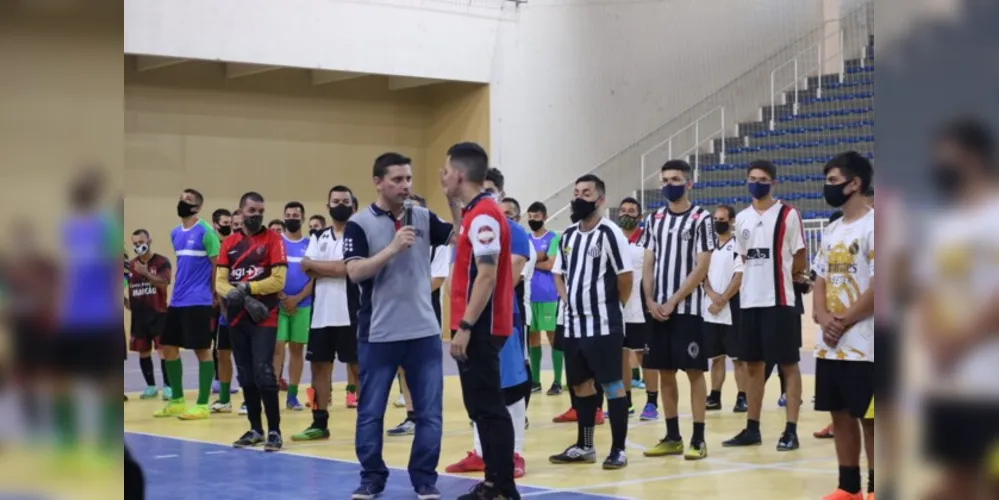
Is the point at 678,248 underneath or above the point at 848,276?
above

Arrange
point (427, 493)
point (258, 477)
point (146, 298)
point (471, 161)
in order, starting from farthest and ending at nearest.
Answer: point (146, 298), point (258, 477), point (427, 493), point (471, 161)

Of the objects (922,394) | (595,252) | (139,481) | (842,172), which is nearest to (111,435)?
(139,481)

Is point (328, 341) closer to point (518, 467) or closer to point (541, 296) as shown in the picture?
point (518, 467)

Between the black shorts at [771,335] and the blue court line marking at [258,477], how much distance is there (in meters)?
2.05

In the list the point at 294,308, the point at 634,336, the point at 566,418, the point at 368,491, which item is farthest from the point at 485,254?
the point at 294,308

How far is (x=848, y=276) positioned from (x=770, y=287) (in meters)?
2.37

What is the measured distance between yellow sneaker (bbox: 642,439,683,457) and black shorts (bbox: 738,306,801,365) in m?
0.74

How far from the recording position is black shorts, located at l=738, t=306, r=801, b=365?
→ 24.8 feet

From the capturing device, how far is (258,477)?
6.82 m

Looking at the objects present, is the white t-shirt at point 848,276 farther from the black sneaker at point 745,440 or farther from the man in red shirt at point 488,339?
the black sneaker at point 745,440

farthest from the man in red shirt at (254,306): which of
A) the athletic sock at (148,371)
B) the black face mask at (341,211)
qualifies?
the athletic sock at (148,371)

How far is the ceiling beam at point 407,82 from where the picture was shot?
66.2 feet

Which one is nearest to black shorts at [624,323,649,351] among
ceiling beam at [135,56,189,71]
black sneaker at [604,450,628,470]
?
black sneaker at [604,450,628,470]

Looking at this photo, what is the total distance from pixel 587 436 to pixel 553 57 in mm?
14647
